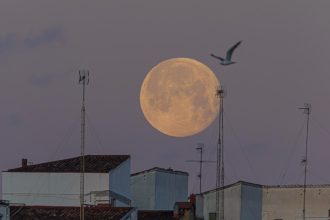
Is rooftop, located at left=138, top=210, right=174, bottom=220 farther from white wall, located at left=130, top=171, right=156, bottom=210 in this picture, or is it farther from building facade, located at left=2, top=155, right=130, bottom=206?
white wall, located at left=130, top=171, right=156, bottom=210

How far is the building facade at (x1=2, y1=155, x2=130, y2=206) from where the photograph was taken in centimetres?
7100

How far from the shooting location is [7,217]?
178ft

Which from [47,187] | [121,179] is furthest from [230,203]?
[47,187]

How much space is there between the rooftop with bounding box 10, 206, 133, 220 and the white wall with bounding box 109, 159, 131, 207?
9243 millimetres

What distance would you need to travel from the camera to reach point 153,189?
263 feet

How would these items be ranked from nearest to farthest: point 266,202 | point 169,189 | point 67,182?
point 67,182
point 266,202
point 169,189

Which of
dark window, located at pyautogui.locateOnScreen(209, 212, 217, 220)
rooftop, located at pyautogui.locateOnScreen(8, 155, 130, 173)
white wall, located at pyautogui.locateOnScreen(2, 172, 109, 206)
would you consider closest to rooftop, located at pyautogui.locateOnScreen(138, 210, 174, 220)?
dark window, located at pyautogui.locateOnScreen(209, 212, 217, 220)

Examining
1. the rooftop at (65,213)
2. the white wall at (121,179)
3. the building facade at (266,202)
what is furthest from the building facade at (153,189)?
the rooftop at (65,213)

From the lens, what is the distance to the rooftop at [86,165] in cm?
7225

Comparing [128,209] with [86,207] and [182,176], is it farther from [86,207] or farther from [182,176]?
[182,176]

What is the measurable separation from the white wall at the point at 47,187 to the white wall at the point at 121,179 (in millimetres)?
776

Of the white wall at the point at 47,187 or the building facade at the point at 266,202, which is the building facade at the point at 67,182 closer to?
the white wall at the point at 47,187

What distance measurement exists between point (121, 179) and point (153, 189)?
7.33 m

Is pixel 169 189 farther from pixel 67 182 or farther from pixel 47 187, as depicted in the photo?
pixel 47 187
